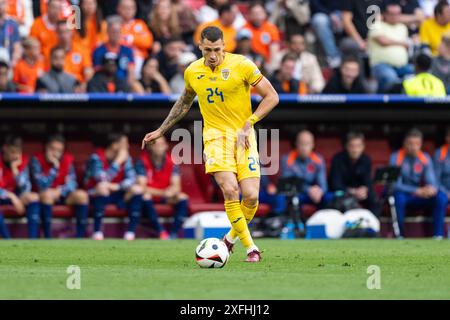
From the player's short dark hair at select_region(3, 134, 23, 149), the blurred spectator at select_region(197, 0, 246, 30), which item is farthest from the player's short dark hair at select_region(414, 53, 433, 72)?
the player's short dark hair at select_region(3, 134, 23, 149)

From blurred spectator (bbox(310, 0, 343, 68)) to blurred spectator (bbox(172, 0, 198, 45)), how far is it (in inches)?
84.0

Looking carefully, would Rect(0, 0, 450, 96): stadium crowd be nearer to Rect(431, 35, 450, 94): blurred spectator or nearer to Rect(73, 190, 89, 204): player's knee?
Rect(431, 35, 450, 94): blurred spectator

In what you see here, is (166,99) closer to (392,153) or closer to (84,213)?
(84,213)

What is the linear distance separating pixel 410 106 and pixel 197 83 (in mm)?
8129

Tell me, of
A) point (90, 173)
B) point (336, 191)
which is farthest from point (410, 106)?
point (90, 173)

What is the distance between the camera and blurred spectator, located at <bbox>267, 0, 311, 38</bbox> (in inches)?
765

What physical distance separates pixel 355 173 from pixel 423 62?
2.12 metres

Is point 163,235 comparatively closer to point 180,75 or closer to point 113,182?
point 113,182

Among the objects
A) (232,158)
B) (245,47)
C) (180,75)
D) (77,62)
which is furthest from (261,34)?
(232,158)

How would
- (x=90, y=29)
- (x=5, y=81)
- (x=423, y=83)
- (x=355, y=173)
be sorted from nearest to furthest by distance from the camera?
(x=5, y=81) → (x=355, y=173) → (x=423, y=83) → (x=90, y=29)

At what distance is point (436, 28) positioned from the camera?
63.8ft

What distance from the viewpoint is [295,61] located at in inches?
708

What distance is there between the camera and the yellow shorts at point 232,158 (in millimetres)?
10367

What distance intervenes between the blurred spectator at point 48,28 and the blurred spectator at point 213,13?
8.57 feet
